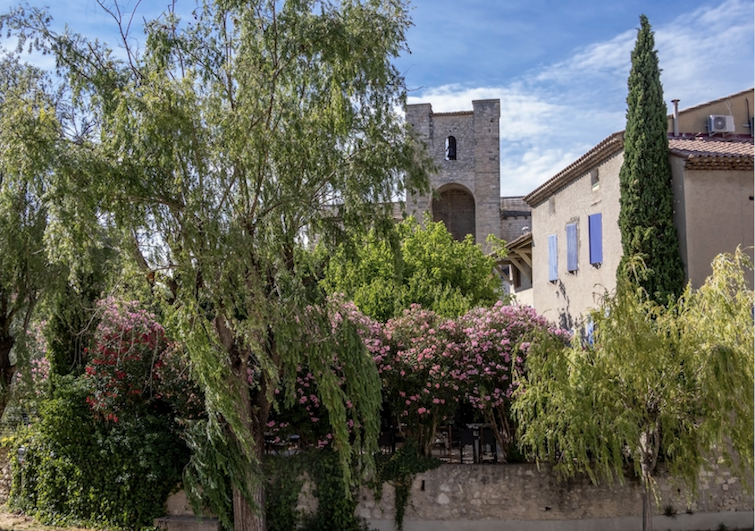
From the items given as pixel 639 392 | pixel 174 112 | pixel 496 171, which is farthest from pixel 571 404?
pixel 496 171

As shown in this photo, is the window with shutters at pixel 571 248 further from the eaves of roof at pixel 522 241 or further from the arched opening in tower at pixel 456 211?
the arched opening in tower at pixel 456 211

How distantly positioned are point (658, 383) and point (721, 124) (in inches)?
357

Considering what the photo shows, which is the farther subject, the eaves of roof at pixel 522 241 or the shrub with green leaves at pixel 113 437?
the eaves of roof at pixel 522 241

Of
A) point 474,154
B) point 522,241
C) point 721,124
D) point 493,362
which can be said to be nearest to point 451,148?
point 474,154

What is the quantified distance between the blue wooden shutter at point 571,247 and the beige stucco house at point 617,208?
24mm

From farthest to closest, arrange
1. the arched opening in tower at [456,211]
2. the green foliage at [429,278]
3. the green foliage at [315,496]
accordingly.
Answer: the arched opening in tower at [456,211] < the green foliage at [429,278] < the green foliage at [315,496]

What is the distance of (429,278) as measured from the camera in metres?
21.3

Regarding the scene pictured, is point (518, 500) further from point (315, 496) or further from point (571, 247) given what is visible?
point (571, 247)

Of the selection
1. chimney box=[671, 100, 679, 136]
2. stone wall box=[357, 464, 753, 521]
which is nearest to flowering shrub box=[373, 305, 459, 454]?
stone wall box=[357, 464, 753, 521]

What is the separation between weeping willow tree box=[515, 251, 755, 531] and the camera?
9211 millimetres

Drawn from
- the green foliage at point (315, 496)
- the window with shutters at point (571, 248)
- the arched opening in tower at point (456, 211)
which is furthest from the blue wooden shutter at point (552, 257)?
the arched opening in tower at point (456, 211)

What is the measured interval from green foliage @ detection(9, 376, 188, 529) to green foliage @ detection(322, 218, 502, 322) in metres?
6.69

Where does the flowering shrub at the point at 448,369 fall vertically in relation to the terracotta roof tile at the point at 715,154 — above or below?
below

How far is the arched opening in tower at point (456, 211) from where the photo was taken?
3762cm
